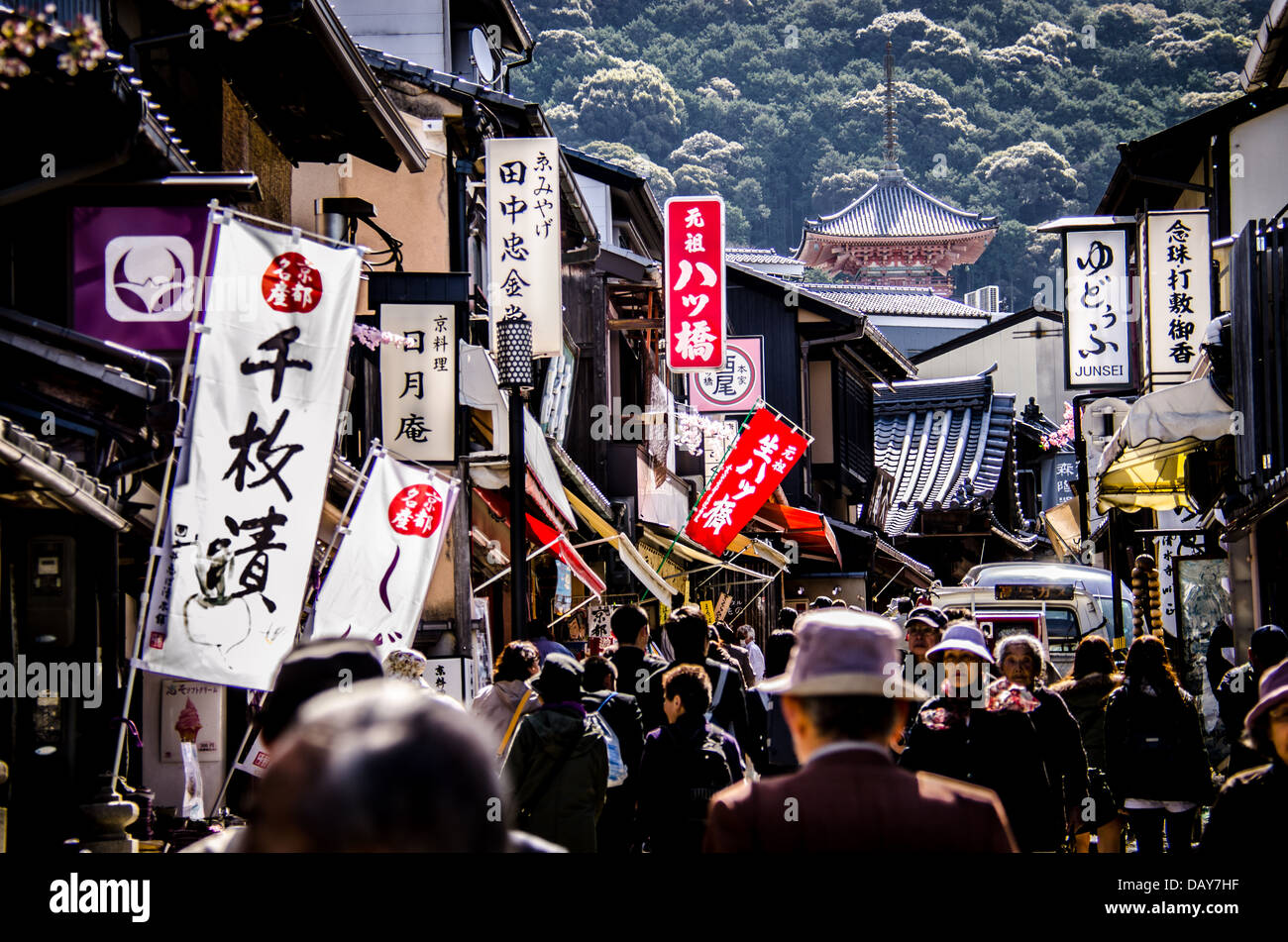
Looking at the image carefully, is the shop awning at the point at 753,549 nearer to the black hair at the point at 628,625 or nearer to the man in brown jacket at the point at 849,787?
the black hair at the point at 628,625

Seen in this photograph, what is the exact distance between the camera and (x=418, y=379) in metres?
15.6

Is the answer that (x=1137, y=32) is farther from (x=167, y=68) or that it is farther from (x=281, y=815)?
(x=281, y=815)

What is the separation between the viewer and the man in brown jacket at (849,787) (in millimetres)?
3682

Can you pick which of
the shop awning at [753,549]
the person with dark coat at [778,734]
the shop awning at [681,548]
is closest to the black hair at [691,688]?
the person with dark coat at [778,734]

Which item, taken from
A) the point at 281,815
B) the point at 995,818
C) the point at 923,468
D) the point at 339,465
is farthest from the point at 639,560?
the point at 923,468

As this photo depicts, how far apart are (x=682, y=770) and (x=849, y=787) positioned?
155 inches

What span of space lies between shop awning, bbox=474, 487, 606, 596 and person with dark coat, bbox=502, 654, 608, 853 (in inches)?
334

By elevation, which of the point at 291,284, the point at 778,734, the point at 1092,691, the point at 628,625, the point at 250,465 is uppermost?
the point at 291,284

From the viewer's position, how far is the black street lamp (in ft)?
45.1

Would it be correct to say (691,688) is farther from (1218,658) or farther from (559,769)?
(1218,658)

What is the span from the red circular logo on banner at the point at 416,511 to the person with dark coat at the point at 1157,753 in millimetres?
5463

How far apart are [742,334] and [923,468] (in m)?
14.6

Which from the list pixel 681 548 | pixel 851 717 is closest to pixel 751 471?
pixel 681 548

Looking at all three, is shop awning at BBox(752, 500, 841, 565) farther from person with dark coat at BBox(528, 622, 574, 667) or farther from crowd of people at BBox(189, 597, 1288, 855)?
crowd of people at BBox(189, 597, 1288, 855)
